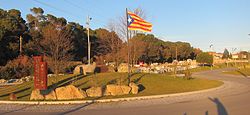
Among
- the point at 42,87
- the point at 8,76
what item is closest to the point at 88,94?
the point at 42,87

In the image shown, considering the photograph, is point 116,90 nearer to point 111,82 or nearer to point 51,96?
point 51,96

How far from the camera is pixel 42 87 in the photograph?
1881 centimetres

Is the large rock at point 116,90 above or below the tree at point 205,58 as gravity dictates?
below

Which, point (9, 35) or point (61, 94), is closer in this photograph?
point (61, 94)

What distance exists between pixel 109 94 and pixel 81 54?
51.2 m

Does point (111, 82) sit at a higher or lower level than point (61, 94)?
higher

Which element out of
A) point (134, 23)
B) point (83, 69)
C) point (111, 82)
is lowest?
point (111, 82)

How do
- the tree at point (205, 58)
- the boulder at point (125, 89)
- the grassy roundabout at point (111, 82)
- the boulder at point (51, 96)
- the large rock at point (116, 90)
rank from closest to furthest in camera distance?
the boulder at point (51, 96)
the large rock at point (116, 90)
the boulder at point (125, 89)
the grassy roundabout at point (111, 82)
the tree at point (205, 58)

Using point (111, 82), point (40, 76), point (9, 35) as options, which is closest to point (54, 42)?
point (9, 35)

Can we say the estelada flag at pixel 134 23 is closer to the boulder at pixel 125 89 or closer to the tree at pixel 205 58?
the boulder at pixel 125 89

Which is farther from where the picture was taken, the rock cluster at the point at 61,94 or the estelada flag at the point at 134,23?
the estelada flag at the point at 134,23

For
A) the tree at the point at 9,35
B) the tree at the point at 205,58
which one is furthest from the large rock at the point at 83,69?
the tree at the point at 205,58

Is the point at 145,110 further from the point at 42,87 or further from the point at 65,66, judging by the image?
the point at 65,66

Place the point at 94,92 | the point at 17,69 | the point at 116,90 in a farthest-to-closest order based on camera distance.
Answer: the point at 17,69 < the point at 116,90 < the point at 94,92
